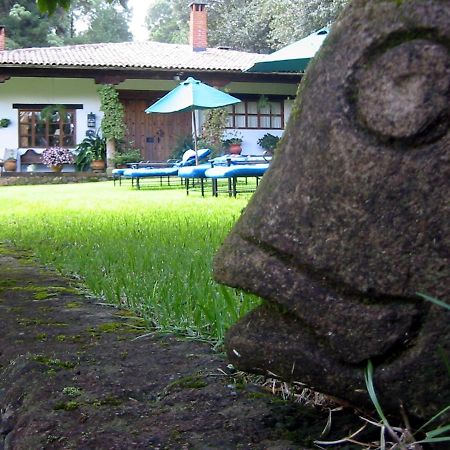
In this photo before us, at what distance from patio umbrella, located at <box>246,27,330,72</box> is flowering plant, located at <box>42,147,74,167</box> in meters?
9.84

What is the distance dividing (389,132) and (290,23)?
109 ft

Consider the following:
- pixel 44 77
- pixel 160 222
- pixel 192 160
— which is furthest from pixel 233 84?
pixel 160 222

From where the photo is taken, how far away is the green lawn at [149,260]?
192 centimetres

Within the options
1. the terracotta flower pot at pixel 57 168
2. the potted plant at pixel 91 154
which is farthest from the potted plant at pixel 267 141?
the terracotta flower pot at pixel 57 168

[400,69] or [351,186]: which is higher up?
[400,69]

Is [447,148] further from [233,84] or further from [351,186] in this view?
[233,84]

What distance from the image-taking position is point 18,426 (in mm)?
1195

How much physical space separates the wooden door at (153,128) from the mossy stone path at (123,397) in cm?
2000

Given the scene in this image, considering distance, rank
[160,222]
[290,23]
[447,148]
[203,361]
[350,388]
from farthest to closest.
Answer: [290,23], [160,222], [203,361], [350,388], [447,148]

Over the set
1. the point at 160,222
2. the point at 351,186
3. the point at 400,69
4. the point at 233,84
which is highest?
the point at 233,84

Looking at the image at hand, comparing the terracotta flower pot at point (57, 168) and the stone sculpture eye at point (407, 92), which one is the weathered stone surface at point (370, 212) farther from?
the terracotta flower pot at point (57, 168)

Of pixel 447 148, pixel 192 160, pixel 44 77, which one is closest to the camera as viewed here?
pixel 447 148

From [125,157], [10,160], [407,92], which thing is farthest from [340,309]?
[10,160]

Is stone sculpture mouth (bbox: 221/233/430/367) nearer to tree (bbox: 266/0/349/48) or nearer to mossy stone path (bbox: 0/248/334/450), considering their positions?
mossy stone path (bbox: 0/248/334/450)
